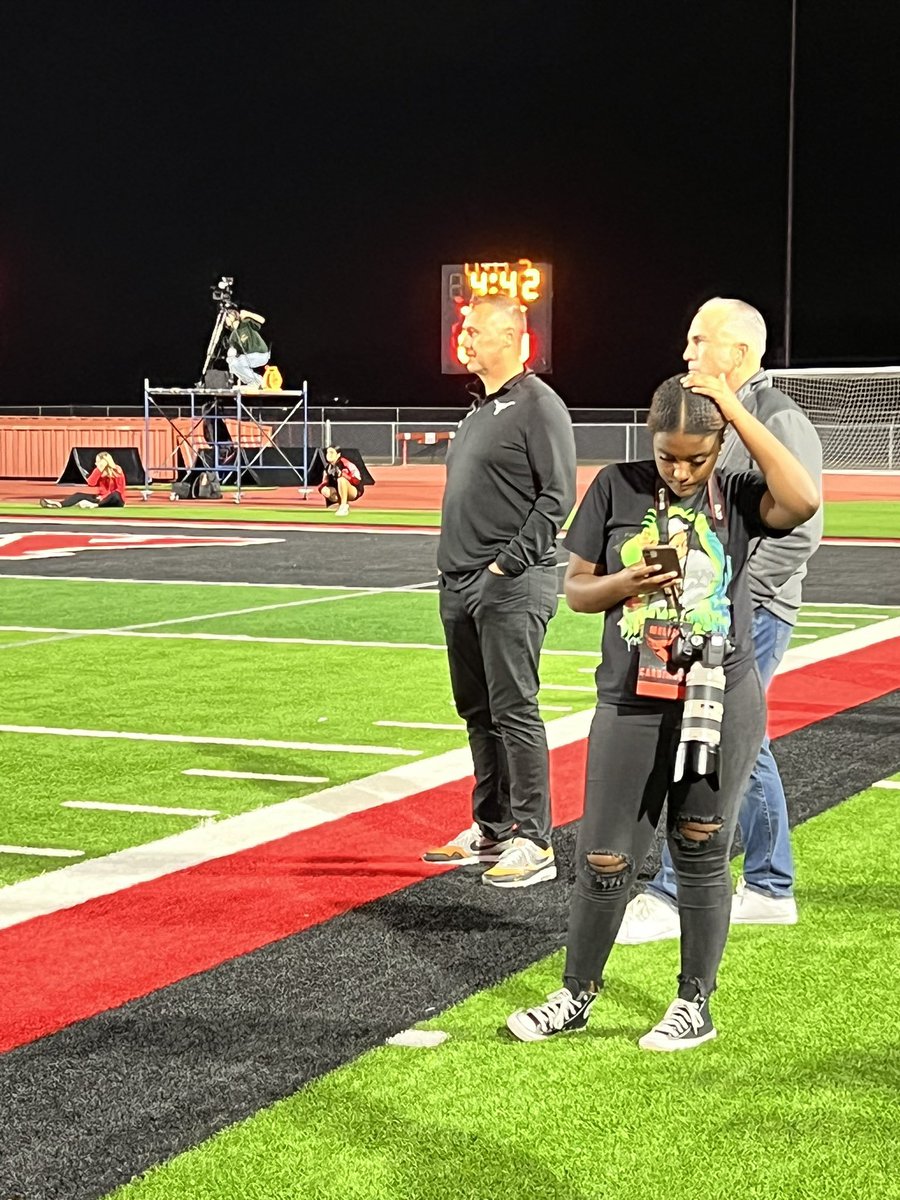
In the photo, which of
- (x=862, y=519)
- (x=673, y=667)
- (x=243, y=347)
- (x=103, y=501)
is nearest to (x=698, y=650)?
(x=673, y=667)

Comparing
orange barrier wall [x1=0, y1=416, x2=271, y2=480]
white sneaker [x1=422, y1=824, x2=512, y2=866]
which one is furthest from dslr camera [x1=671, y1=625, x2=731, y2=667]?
orange barrier wall [x1=0, y1=416, x2=271, y2=480]

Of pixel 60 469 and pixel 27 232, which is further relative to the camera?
pixel 27 232

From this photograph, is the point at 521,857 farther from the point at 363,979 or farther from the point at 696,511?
the point at 696,511

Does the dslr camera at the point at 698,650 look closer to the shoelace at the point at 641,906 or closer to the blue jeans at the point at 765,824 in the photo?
the blue jeans at the point at 765,824

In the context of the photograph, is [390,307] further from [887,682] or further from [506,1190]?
[506,1190]

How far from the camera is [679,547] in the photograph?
14.0ft

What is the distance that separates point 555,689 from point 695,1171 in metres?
6.80

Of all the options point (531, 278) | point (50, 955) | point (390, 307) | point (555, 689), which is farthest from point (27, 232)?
point (50, 955)

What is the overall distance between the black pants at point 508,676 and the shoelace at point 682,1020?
1731 millimetres

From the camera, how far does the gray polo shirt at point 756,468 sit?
525cm

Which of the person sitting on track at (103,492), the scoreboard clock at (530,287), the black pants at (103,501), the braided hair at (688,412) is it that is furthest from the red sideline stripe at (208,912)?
the scoreboard clock at (530,287)

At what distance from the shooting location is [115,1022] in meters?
4.72

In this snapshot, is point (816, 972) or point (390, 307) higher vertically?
point (390, 307)

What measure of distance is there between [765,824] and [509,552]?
49.7 inches
